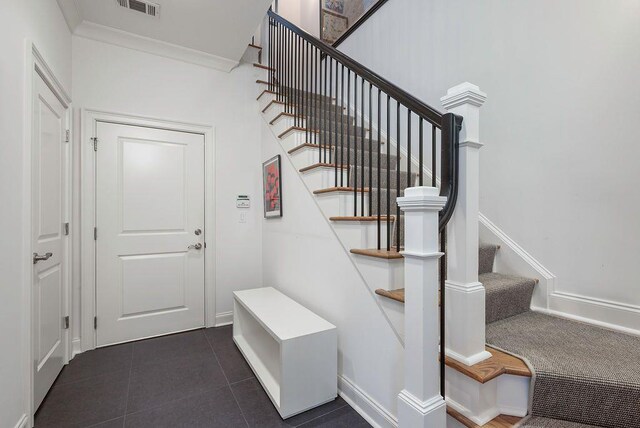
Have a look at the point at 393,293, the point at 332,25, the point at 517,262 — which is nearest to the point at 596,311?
the point at 517,262

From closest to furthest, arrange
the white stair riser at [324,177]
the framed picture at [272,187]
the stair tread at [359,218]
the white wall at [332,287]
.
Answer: the white wall at [332,287] < the stair tread at [359,218] < the white stair riser at [324,177] < the framed picture at [272,187]

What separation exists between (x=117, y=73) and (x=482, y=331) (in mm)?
3403

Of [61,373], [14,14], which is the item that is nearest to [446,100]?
[14,14]

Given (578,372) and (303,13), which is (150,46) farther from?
(578,372)

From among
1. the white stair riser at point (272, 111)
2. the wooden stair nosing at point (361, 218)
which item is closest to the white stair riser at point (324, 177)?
the wooden stair nosing at point (361, 218)

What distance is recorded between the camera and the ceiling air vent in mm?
2213

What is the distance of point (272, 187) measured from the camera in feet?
9.61

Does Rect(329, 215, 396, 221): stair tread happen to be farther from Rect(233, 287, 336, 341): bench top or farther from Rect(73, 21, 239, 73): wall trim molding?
Rect(73, 21, 239, 73): wall trim molding

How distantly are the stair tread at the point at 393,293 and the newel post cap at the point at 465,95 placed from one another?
903 mm

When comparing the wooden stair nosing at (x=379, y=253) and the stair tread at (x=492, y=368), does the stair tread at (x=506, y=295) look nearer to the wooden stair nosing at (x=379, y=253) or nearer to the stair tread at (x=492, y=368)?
the stair tread at (x=492, y=368)

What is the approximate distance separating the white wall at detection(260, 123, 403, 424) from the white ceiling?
0.93 metres

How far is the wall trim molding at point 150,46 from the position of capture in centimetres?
247

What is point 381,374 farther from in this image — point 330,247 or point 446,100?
point 446,100

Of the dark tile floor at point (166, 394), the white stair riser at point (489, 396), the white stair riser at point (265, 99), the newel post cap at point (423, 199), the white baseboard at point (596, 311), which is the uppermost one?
the white stair riser at point (265, 99)
